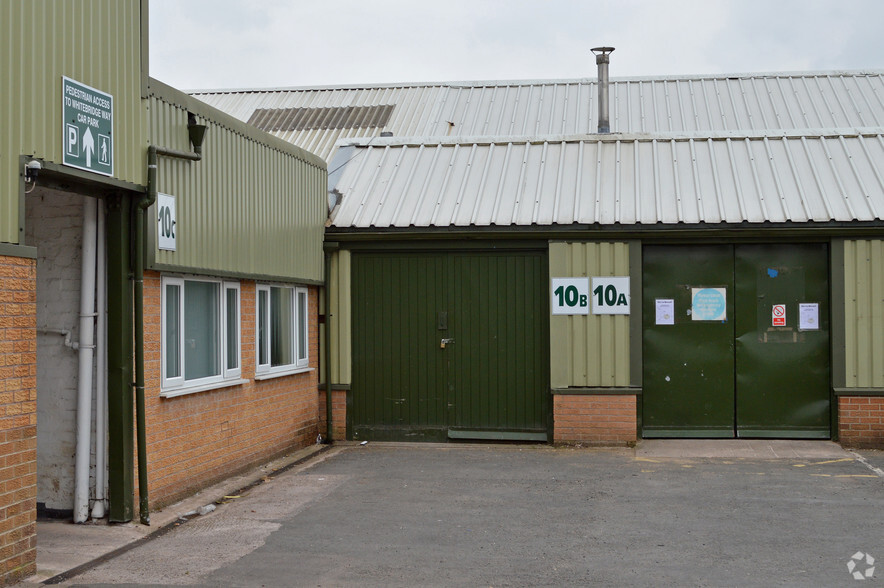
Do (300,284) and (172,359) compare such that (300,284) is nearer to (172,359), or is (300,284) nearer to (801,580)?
(172,359)

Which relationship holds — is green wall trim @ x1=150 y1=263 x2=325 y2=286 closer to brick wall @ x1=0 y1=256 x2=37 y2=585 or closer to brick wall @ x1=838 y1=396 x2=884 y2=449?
brick wall @ x1=0 y1=256 x2=37 y2=585

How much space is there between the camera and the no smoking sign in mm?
12602

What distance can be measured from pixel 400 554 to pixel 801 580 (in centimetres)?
277

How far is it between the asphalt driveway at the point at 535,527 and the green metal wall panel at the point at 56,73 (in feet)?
9.41

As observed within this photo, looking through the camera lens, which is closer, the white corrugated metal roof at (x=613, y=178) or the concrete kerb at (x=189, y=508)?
the concrete kerb at (x=189, y=508)

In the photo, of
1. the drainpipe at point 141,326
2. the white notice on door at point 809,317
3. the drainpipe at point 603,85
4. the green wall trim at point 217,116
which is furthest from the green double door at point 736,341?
the drainpipe at point 141,326

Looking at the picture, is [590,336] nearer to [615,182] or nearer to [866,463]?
[615,182]

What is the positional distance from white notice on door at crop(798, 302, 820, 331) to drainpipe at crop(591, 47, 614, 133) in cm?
409

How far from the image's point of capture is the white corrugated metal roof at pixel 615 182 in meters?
12.5

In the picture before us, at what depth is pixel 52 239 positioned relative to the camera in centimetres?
825

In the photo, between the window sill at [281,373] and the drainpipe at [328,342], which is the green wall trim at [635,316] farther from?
the window sill at [281,373]

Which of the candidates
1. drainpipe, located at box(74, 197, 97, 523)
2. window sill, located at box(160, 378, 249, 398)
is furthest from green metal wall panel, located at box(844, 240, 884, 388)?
drainpipe, located at box(74, 197, 97, 523)

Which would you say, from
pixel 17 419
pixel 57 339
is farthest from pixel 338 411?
pixel 17 419

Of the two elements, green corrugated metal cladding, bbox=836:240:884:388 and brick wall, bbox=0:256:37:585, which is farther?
green corrugated metal cladding, bbox=836:240:884:388
